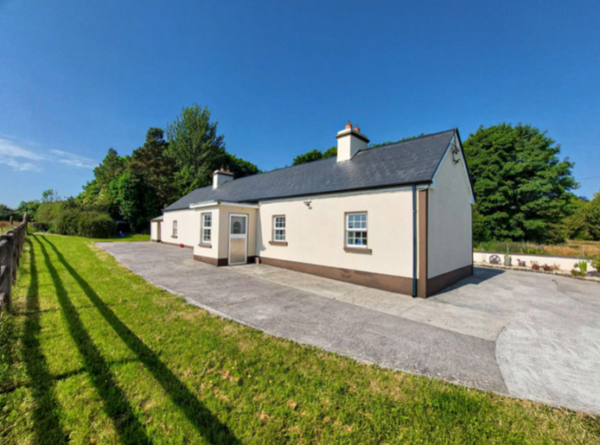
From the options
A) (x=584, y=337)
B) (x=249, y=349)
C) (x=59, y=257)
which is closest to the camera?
(x=249, y=349)

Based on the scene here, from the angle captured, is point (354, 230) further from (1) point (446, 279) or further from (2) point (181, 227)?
(2) point (181, 227)

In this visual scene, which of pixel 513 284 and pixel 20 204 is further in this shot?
pixel 20 204

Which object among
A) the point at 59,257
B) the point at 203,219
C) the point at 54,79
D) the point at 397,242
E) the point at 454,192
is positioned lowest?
the point at 59,257

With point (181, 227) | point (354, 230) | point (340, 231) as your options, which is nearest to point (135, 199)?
point (181, 227)

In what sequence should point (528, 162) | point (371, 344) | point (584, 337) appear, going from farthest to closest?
point (528, 162) < point (584, 337) < point (371, 344)

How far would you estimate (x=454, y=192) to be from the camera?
382 inches

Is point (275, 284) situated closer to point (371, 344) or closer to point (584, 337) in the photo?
point (371, 344)

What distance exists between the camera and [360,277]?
873cm

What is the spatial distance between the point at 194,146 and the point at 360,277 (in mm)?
34408

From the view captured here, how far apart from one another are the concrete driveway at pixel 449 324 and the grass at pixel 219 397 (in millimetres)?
515

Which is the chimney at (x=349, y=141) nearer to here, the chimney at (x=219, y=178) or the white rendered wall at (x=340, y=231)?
the white rendered wall at (x=340, y=231)

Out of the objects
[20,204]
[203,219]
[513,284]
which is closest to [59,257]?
[203,219]

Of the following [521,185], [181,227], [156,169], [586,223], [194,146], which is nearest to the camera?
[181,227]

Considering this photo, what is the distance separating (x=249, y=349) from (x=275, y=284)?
4565mm
